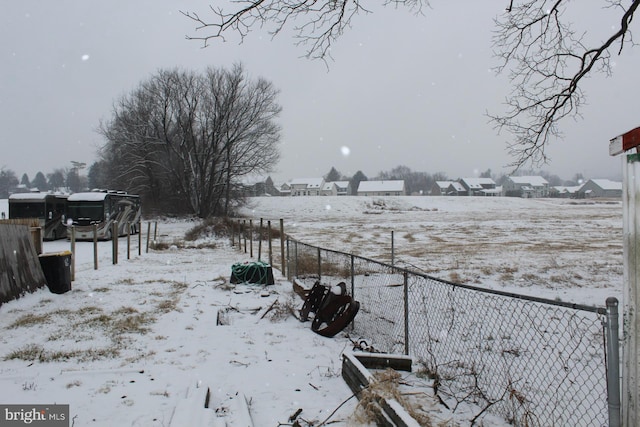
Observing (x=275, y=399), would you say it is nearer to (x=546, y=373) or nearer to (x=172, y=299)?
(x=546, y=373)

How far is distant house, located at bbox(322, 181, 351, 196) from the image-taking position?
117438 millimetres

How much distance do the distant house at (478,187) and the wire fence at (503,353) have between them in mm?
113533

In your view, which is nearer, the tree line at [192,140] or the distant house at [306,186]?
the tree line at [192,140]

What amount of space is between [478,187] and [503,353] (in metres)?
121

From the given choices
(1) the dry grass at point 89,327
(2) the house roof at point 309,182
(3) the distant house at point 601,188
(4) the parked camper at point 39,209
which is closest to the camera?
(1) the dry grass at point 89,327

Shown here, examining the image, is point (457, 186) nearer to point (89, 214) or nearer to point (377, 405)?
point (89, 214)

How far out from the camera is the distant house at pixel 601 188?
115 meters

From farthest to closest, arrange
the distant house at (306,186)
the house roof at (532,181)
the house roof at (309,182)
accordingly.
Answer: the house roof at (532,181)
the house roof at (309,182)
the distant house at (306,186)

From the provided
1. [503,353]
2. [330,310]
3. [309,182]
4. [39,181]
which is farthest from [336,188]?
[39,181]

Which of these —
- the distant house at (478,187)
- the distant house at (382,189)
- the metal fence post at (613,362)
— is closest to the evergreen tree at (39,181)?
the distant house at (382,189)

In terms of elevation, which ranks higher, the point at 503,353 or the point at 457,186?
the point at 457,186

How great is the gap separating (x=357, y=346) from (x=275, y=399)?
1.43 metres
